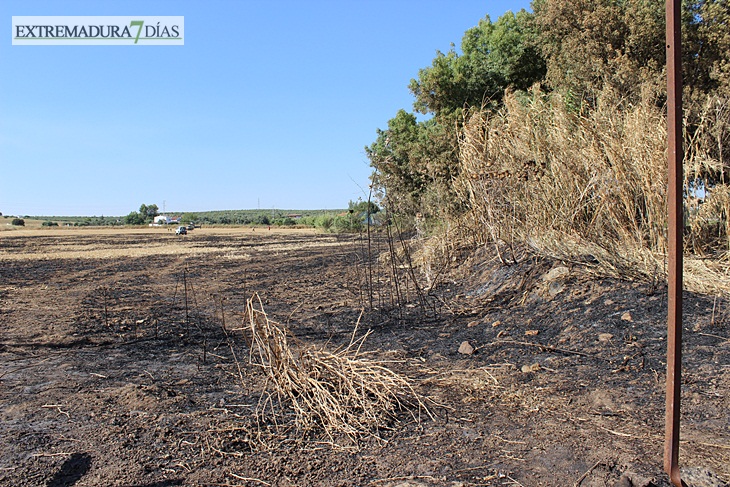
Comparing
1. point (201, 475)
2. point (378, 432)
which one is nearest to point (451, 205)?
point (378, 432)

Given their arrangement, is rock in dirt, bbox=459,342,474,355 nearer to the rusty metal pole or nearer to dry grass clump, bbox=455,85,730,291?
dry grass clump, bbox=455,85,730,291

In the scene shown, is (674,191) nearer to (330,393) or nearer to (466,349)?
(330,393)

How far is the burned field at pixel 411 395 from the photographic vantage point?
2717 millimetres

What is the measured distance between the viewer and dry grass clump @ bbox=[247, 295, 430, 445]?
10.7 ft

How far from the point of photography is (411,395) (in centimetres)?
370

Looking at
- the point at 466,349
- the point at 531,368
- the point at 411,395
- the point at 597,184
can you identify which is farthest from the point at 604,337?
the point at 597,184

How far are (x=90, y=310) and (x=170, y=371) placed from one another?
3631 mm

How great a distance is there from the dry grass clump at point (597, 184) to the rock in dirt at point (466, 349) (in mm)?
1875

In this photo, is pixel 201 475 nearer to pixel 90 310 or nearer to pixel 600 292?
pixel 600 292

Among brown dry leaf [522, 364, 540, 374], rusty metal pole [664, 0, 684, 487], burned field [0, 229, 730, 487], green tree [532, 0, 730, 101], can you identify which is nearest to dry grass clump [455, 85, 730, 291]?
burned field [0, 229, 730, 487]

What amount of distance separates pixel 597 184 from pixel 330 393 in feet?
14.5

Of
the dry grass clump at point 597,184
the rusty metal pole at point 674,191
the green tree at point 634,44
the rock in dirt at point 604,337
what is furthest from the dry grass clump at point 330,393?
the green tree at point 634,44

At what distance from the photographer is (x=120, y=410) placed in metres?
3.53

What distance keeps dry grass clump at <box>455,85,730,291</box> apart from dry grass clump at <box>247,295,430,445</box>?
3.15 metres
